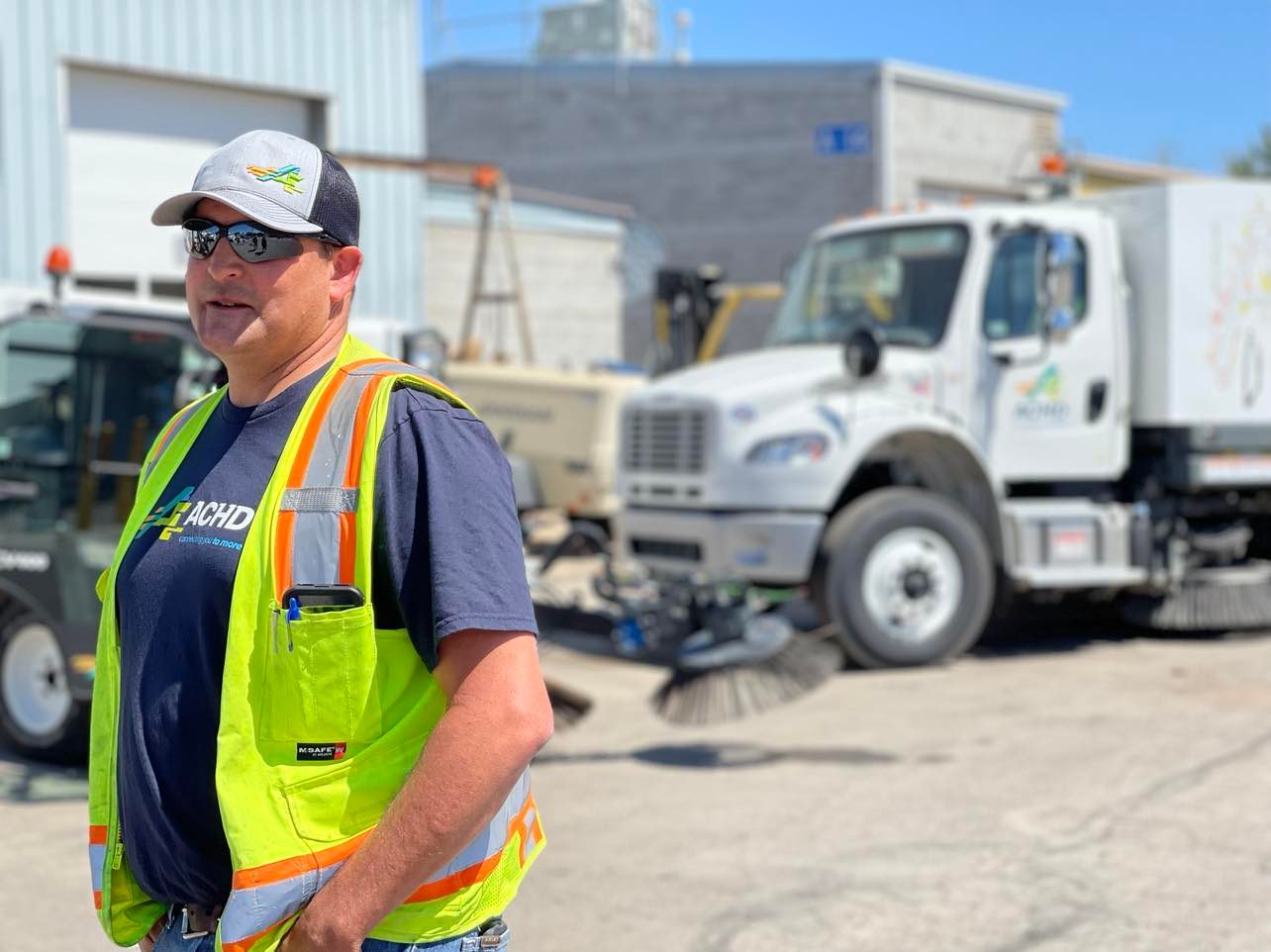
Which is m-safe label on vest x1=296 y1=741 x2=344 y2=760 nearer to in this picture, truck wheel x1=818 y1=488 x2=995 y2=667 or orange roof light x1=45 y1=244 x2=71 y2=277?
orange roof light x1=45 y1=244 x2=71 y2=277

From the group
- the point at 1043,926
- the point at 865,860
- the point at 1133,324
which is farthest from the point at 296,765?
the point at 1133,324

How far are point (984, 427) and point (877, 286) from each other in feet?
3.90

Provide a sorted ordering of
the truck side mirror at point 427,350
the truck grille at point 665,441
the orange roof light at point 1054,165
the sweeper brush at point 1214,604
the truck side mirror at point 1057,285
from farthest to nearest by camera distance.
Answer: the orange roof light at point 1054,165 → the sweeper brush at point 1214,604 → the truck side mirror at point 1057,285 → the truck grille at point 665,441 → the truck side mirror at point 427,350

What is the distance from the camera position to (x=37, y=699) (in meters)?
6.73

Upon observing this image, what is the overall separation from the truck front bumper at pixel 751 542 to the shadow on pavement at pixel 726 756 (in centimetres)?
166

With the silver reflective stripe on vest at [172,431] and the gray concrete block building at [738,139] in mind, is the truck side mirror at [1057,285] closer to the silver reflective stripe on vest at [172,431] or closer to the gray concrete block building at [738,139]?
the silver reflective stripe on vest at [172,431]

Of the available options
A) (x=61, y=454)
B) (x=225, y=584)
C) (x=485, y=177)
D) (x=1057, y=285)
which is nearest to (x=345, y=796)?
(x=225, y=584)

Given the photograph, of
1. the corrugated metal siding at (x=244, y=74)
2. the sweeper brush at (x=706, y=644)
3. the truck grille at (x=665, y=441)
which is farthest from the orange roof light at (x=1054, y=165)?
the corrugated metal siding at (x=244, y=74)

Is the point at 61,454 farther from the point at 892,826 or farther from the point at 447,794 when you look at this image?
the point at 447,794

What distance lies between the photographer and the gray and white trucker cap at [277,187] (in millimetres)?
2057

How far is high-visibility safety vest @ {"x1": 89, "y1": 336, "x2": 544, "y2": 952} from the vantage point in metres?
1.94

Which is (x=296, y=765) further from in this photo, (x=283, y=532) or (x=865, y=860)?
(x=865, y=860)

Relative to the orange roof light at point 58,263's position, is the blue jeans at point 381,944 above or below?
below

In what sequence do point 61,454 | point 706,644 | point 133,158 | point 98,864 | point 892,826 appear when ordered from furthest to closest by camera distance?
point 133,158, point 706,644, point 61,454, point 892,826, point 98,864
